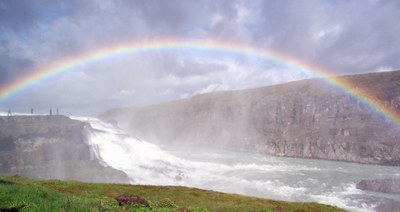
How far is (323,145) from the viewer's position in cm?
→ 8931

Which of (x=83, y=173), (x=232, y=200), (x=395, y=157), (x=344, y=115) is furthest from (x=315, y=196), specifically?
(x=344, y=115)

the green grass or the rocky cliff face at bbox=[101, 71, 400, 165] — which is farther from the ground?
the rocky cliff face at bbox=[101, 71, 400, 165]

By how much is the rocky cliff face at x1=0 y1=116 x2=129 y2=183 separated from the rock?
37598mm

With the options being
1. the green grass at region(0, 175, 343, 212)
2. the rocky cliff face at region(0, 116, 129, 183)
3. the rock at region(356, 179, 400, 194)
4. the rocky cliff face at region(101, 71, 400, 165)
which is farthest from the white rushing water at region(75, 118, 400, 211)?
the green grass at region(0, 175, 343, 212)

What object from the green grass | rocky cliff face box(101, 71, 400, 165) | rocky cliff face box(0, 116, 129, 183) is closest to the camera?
the green grass

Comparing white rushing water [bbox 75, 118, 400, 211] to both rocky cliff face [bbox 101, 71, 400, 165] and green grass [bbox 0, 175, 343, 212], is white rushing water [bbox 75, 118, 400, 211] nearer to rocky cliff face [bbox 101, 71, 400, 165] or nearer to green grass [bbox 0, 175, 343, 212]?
rocky cliff face [bbox 101, 71, 400, 165]

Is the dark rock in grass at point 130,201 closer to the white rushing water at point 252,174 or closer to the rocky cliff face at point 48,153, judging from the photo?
the white rushing water at point 252,174

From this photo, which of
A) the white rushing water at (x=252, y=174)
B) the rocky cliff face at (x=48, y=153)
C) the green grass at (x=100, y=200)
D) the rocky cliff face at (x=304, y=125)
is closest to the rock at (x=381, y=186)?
the white rushing water at (x=252, y=174)

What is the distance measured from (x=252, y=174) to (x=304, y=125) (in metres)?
49.2

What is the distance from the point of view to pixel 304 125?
103500 mm

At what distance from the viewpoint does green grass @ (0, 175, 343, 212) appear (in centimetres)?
1145

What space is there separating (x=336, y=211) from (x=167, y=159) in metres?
53.3

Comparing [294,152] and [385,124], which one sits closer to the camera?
[385,124]

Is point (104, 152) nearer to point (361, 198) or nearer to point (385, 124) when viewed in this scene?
point (361, 198)
